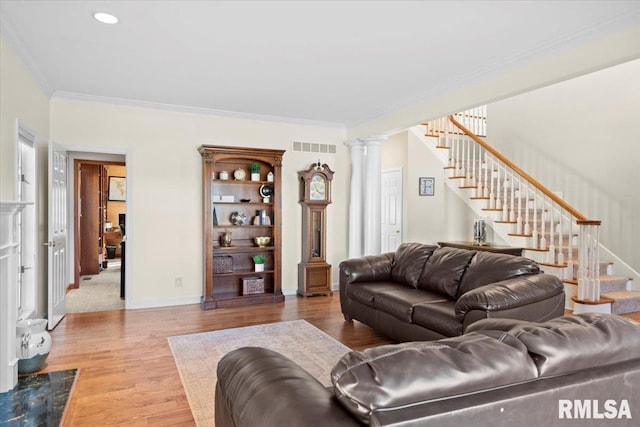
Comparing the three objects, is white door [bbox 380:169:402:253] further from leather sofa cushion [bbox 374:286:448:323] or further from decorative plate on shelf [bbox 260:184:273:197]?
leather sofa cushion [bbox 374:286:448:323]

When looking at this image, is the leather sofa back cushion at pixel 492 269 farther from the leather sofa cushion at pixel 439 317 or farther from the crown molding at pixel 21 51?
the crown molding at pixel 21 51

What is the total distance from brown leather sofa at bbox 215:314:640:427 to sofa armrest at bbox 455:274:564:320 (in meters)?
1.42

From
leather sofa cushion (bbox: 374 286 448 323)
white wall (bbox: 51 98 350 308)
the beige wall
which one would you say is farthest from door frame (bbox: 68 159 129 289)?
leather sofa cushion (bbox: 374 286 448 323)

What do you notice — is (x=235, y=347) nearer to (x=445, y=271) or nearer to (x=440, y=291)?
(x=440, y=291)

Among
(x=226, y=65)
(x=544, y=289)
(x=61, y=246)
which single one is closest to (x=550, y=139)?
(x=544, y=289)

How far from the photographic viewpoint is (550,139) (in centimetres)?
641

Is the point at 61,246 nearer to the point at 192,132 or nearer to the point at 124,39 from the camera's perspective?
the point at 192,132

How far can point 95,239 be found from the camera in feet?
24.9

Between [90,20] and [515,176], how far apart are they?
587cm

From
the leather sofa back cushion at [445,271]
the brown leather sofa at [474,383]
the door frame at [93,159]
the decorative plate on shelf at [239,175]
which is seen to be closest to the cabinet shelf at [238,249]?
the decorative plate on shelf at [239,175]

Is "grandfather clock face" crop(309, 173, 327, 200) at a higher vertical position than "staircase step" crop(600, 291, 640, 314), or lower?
higher

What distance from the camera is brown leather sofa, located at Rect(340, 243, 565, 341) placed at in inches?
115

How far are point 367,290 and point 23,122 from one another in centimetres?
358

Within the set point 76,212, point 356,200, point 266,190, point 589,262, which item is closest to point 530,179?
point 589,262
